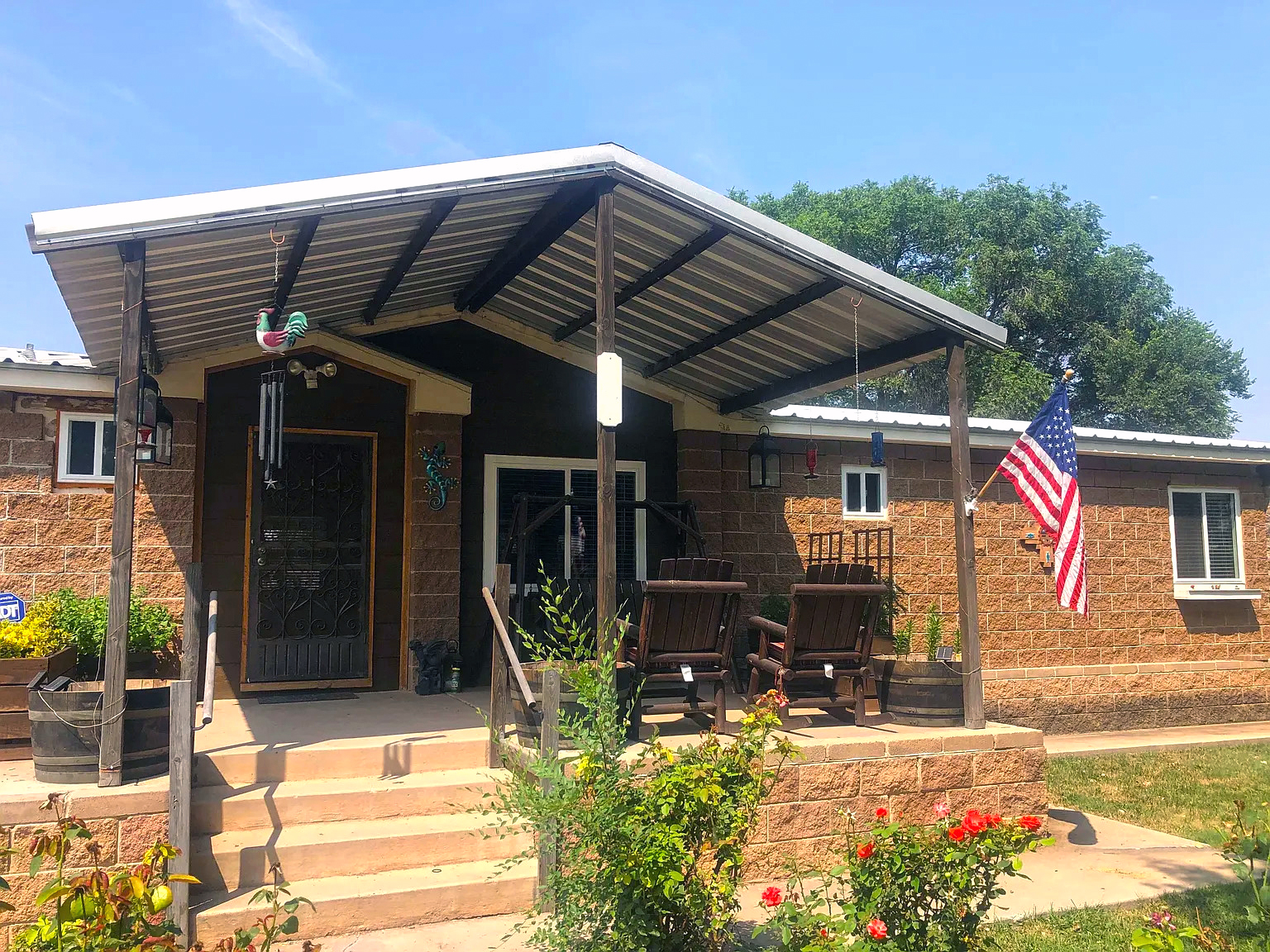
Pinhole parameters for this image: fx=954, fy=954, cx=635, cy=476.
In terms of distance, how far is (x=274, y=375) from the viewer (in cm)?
730

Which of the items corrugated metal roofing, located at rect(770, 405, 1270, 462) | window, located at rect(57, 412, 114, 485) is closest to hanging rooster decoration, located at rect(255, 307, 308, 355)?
window, located at rect(57, 412, 114, 485)

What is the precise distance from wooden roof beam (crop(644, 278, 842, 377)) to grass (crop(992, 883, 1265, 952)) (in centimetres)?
372

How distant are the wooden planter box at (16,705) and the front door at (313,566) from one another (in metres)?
2.41

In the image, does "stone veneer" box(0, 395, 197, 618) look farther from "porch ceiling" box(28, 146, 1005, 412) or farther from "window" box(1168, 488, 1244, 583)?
"window" box(1168, 488, 1244, 583)

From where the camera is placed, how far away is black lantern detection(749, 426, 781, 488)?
348 inches

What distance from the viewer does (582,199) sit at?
5.56 m

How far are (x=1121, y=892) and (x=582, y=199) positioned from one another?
4.79 metres

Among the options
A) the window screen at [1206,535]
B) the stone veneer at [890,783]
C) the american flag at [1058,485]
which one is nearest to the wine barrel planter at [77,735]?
the stone veneer at [890,783]

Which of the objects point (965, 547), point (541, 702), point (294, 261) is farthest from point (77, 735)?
point (965, 547)

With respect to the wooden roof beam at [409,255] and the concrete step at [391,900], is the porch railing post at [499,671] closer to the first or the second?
the concrete step at [391,900]

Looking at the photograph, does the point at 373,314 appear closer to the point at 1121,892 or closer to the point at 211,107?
the point at 1121,892

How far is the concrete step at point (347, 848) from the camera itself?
4.46 meters

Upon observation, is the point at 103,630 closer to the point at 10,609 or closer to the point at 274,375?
the point at 10,609

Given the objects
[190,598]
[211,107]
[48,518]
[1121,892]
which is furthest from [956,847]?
[211,107]
